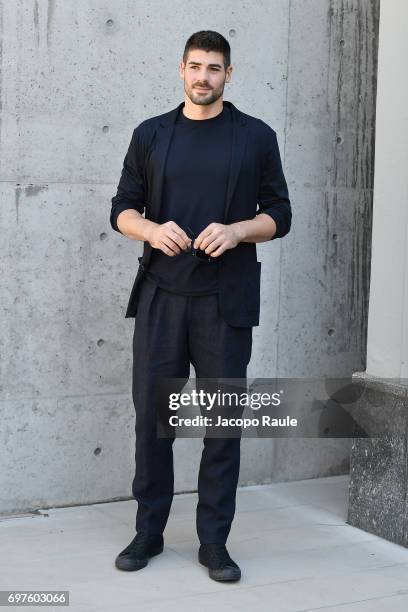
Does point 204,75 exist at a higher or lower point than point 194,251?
higher

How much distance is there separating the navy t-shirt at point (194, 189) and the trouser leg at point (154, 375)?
84mm

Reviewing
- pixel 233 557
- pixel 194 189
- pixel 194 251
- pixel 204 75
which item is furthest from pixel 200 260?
pixel 233 557

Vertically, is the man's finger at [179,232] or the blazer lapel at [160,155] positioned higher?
the blazer lapel at [160,155]

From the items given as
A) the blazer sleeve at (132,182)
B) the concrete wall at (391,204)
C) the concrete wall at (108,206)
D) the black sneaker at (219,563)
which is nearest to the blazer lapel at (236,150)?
the blazer sleeve at (132,182)

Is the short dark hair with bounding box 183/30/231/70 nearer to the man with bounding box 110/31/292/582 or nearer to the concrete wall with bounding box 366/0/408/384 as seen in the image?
the man with bounding box 110/31/292/582

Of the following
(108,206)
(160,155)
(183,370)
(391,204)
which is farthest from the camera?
(108,206)

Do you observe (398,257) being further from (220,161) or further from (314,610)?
(314,610)

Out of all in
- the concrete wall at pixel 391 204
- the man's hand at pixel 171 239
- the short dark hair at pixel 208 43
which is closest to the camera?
the man's hand at pixel 171 239

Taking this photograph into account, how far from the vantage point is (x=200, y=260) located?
3.84 meters

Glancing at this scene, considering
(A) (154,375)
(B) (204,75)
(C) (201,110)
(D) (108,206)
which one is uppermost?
(B) (204,75)

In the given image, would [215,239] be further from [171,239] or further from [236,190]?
[236,190]

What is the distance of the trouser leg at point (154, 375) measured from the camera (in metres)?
3.90

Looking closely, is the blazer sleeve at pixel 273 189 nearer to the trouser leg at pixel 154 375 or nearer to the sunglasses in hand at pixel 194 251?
the sunglasses in hand at pixel 194 251

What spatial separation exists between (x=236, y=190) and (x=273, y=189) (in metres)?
0.19
